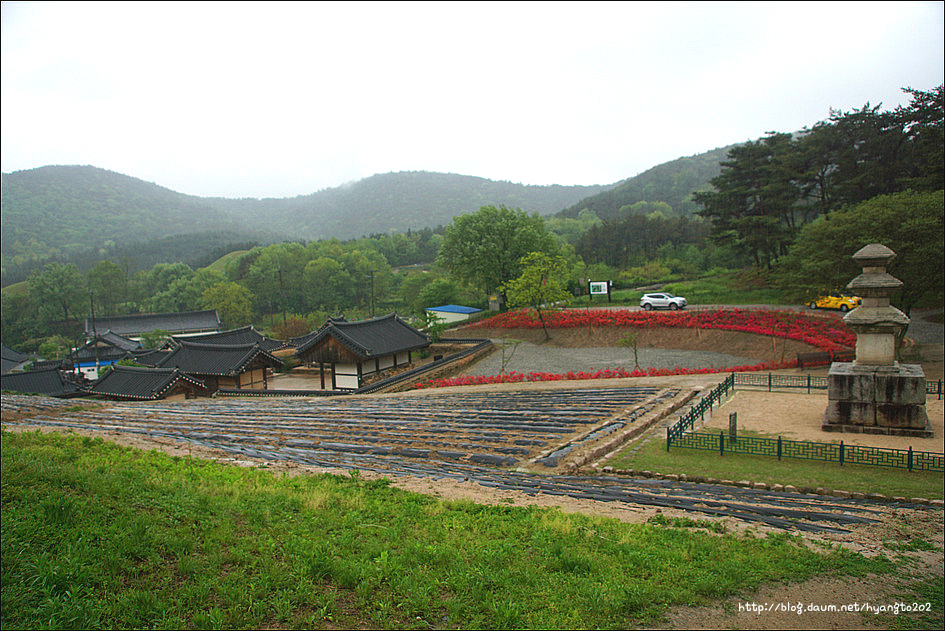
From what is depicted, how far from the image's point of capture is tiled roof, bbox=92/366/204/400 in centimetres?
2858

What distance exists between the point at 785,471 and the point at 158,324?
245 ft

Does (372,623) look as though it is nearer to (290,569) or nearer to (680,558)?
(290,569)

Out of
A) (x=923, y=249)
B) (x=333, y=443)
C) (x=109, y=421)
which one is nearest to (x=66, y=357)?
(x=109, y=421)

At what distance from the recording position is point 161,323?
2702 inches

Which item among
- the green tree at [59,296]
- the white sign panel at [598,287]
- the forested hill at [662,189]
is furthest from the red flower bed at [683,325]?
the forested hill at [662,189]

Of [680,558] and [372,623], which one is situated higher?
[372,623]

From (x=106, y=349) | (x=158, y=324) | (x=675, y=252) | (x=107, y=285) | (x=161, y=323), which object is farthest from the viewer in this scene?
(x=107, y=285)

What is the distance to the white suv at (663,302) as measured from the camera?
42.7m

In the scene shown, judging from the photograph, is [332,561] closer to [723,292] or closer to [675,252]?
[723,292]

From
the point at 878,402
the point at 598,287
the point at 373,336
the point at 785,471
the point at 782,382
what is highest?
the point at 598,287

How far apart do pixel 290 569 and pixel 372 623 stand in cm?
125

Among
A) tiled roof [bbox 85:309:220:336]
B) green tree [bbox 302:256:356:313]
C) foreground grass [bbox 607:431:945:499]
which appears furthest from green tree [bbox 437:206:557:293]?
foreground grass [bbox 607:431:945:499]

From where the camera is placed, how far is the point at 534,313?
46.2 metres

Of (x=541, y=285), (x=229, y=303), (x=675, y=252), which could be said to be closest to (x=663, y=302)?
(x=541, y=285)
